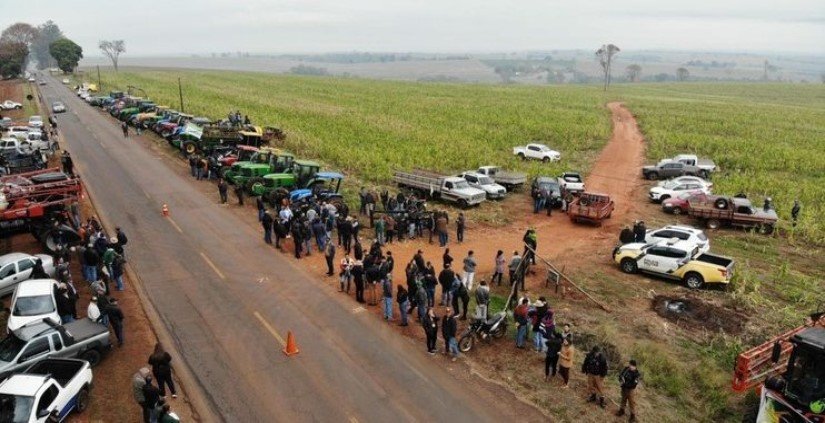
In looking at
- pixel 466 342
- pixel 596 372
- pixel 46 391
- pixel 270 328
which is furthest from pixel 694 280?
pixel 46 391

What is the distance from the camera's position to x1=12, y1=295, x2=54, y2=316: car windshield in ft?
50.7

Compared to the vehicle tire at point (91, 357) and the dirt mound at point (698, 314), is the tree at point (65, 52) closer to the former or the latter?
the vehicle tire at point (91, 357)

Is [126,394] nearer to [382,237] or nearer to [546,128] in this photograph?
[382,237]

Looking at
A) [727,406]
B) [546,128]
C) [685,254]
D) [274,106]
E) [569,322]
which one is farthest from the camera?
[274,106]

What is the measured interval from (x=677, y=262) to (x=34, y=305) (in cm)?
2153

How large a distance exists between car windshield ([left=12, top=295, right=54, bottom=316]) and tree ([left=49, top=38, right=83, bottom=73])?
131 meters

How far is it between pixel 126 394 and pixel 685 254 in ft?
62.6

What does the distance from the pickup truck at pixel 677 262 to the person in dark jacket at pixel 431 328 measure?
35.2 ft

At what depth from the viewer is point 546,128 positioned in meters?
58.9

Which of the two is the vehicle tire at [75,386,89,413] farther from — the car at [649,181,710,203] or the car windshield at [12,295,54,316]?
the car at [649,181,710,203]

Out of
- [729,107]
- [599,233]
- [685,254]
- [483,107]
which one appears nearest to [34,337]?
[685,254]

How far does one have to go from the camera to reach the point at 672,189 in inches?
1278

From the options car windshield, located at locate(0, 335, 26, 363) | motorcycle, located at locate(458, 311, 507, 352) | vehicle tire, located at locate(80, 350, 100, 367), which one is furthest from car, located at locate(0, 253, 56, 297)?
motorcycle, located at locate(458, 311, 507, 352)

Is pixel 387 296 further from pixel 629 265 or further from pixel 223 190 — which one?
pixel 223 190
